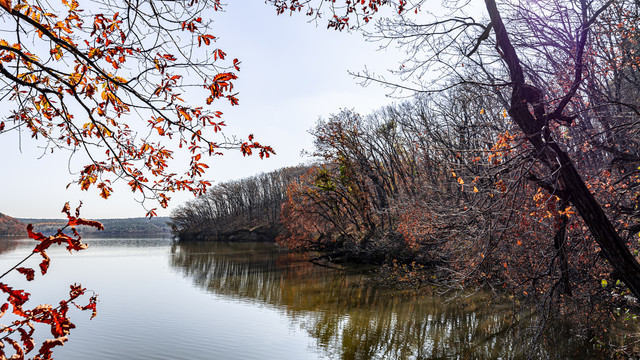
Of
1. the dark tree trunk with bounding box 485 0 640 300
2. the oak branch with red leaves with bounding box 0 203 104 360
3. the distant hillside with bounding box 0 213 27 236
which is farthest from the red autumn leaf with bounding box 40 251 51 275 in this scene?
the distant hillside with bounding box 0 213 27 236

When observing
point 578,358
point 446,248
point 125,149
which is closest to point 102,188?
A: point 125,149

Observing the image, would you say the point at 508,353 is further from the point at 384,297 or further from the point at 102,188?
the point at 102,188

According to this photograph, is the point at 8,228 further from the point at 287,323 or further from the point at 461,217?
the point at 461,217

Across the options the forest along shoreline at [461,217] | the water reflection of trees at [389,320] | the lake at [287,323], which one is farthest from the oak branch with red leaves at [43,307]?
the lake at [287,323]

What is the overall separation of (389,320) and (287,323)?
3.02 metres

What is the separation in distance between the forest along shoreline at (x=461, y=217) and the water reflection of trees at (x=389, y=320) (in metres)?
0.86

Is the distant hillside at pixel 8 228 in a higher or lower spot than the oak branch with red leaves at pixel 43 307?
lower

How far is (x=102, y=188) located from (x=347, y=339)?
288 inches

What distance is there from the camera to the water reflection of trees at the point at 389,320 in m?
8.31

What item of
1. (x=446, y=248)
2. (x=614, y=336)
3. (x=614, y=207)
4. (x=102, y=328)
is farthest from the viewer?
(x=446, y=248)

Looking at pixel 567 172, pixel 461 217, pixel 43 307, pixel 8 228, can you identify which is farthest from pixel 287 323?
pixel 8 228

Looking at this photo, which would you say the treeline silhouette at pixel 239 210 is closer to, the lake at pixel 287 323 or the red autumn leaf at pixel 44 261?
the lake at pixel 287 323

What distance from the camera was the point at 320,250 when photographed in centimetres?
3275

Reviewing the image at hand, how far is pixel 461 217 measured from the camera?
7059mm
